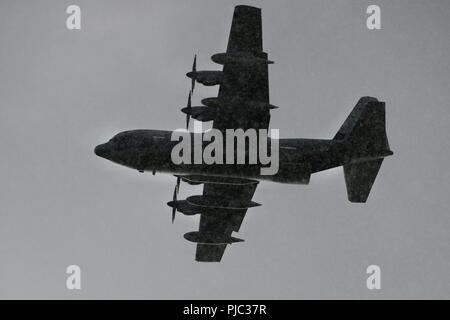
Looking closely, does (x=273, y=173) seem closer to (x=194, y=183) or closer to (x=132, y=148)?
(x=194, y=183)

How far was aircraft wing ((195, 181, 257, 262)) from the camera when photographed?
45.8 meters

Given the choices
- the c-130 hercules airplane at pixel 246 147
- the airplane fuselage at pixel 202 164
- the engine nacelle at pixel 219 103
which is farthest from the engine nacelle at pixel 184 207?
the engine nacelle at pixel 219 103

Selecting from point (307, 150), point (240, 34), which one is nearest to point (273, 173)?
point (307, 150)

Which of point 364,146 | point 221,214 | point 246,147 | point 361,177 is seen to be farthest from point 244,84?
point 221,214

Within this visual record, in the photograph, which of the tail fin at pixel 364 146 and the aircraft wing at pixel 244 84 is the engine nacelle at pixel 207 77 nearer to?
the aircraft wing at pixel 244 84

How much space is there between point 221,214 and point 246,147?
7370mm

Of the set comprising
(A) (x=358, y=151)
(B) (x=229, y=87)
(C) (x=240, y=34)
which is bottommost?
(A) (x=358, y=151)

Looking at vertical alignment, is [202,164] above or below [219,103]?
below

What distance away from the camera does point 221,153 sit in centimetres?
4188

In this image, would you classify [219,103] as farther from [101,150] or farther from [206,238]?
[206,238]

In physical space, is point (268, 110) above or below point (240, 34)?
below

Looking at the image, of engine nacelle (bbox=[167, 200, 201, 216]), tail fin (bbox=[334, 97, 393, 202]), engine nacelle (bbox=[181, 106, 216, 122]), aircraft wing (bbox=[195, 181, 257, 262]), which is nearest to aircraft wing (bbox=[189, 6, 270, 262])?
aircraft wing (bbox=[195, 181, 257, 262])

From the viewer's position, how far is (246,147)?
42.2 meters

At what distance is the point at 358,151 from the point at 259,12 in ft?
34.4
